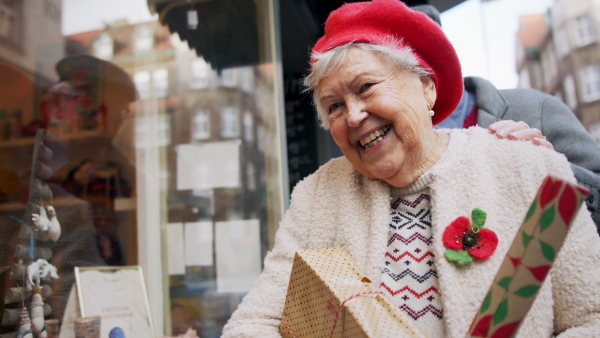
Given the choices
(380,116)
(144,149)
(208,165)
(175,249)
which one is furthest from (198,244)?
(380,116)

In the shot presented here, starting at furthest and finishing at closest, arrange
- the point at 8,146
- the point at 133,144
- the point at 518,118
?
the point at 133,144 → the point at 518,118 → the point at 8,146

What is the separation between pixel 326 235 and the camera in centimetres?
127

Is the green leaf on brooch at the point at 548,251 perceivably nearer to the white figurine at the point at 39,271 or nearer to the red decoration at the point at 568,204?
the red decoration at the point at 568,204

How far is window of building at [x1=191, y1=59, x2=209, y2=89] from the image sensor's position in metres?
2.81

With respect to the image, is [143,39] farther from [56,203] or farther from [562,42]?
[562,42]

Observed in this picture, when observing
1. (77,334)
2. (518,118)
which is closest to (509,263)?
(518,118)

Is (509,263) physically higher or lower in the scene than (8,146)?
lower

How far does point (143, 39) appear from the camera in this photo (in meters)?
2.48

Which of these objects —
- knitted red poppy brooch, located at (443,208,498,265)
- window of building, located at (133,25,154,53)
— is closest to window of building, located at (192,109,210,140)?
window of building, located at (133,25,154,53)

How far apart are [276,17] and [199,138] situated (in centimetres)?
100

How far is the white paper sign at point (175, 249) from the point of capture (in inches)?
101

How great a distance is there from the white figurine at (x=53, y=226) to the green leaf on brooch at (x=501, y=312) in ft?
4.49

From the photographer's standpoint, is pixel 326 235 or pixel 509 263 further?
pixel 326 235

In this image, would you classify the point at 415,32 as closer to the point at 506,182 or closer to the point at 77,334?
the point at 506,182
